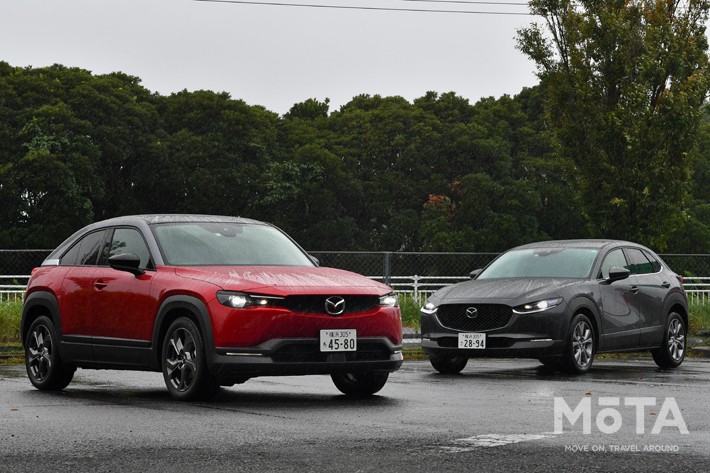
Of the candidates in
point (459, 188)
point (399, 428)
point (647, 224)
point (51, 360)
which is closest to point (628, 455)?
point (399, 428)

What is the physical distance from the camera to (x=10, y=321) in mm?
19531

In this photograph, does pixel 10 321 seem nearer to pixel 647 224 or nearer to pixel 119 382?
pixel 119 382

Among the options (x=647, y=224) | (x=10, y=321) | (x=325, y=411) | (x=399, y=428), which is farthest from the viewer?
(x=647, y=224)

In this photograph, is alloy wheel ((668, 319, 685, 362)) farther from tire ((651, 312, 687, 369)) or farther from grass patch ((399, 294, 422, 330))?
grass patch ((399, 294, 422, 330))

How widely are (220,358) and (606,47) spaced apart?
62.0 ft

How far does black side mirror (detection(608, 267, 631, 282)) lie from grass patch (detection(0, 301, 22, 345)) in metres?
9.18

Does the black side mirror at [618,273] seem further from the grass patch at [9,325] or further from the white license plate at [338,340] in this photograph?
the grass patch at [9,325]

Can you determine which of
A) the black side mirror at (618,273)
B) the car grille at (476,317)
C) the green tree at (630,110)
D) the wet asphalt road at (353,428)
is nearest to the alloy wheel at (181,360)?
the wet asphalt road at (353,428)

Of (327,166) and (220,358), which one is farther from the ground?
(327,166)

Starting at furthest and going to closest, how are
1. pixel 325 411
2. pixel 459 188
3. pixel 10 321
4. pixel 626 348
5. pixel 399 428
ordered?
pixel 459 188, pixel 10 321, pixel 626 348, pixel 325 411, pixel 399 428

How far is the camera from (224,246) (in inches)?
445

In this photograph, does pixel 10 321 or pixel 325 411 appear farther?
pixel 10 321

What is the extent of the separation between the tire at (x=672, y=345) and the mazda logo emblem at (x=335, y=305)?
6574mm

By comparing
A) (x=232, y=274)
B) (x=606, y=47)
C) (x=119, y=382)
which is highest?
(x=606, y=47)
